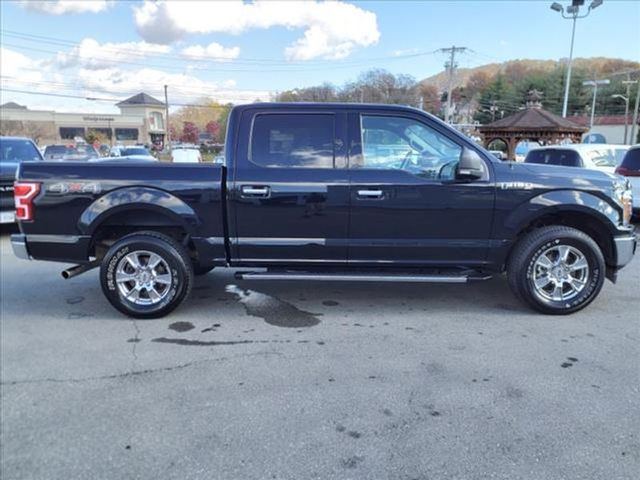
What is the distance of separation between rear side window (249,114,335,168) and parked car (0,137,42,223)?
17.4 ft

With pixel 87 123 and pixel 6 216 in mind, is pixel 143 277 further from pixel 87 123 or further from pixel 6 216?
pixel 87 123

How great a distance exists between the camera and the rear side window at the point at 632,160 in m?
8.19

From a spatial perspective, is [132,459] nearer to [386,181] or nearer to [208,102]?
[386,181]

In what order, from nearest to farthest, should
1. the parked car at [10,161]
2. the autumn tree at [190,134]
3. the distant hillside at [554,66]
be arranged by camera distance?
the parked car at [10,161] < the distant hillside at [554,66] < the autumn tree at [190,134]

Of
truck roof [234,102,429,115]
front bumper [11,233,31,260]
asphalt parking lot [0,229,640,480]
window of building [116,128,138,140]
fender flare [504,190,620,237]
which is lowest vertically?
asphalt parking lot [0,229,640,480]

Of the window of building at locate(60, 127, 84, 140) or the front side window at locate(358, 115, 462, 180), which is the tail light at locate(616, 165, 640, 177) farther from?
the window of building at locate(60, 127, 84, 140)

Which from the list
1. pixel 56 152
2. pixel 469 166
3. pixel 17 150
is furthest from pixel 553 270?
pixel 56 152

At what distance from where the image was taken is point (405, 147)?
421 centimetres

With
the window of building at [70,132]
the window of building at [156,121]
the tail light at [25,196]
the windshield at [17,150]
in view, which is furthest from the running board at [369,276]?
the window of building at [156,121]

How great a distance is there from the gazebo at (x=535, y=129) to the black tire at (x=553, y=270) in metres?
14.4

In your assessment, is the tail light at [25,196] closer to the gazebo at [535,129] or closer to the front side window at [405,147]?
the front side window at [405,147]

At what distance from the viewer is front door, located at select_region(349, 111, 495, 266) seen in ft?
13.5

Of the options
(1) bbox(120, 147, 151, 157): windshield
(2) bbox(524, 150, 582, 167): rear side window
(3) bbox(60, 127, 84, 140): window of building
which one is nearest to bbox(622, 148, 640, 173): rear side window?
(2) bbox(524, 150, 582, 167): rear side window

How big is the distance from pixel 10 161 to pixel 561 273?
1002 centimetres
